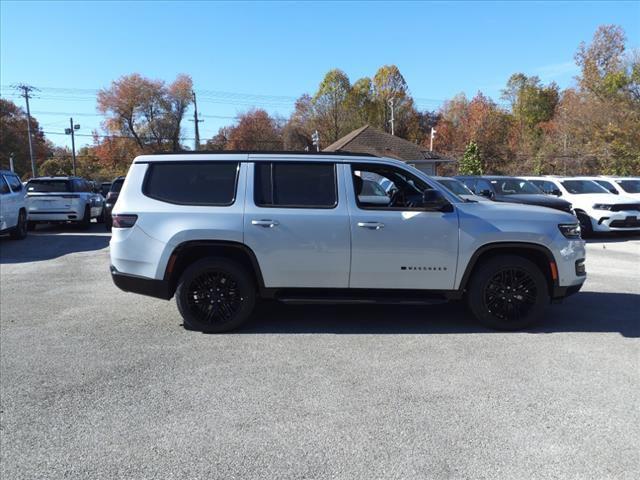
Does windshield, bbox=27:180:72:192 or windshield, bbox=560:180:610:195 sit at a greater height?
windshield, bbox=560:180:610:195

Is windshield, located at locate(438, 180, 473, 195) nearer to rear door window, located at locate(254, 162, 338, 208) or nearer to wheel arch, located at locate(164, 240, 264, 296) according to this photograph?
rear door window, located at locate(254, 162, 338, 208)

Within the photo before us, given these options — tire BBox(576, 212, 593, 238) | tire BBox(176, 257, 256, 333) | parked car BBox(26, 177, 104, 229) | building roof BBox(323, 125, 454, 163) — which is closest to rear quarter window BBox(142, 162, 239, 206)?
tire BBox(176, 257, 256, 333)

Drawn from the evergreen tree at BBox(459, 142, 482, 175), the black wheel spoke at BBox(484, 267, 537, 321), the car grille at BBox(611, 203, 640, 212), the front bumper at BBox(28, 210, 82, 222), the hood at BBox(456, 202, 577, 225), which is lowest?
the front bumper at BBox(28, 210, 82, 222)

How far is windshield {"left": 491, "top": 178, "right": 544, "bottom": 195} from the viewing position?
15.0 meters

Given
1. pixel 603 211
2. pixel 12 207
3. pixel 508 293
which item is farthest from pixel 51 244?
pixel 603 211

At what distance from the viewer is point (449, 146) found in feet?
206

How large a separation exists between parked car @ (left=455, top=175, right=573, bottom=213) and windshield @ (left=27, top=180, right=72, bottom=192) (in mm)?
13103

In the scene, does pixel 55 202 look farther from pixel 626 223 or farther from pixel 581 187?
→ pixel 626 223

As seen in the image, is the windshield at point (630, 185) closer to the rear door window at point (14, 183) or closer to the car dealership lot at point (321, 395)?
the car dealership lot at point (321, 395)

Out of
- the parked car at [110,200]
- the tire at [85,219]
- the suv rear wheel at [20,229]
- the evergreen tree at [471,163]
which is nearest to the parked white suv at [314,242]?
the suv rear wheel at [20,229]

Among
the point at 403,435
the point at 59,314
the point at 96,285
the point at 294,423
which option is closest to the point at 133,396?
the point at 294,423

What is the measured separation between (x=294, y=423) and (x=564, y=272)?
3636 millimetres

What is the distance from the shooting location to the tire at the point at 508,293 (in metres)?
5.70

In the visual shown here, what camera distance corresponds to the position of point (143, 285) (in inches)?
227
